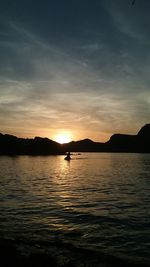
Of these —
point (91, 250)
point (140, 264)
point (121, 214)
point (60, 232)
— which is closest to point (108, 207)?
point (121, 214)

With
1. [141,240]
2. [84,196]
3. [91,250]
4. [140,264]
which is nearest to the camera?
[140,264]

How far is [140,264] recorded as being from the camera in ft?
52.0

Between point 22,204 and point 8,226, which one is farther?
point 22,204

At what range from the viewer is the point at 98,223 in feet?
80.9

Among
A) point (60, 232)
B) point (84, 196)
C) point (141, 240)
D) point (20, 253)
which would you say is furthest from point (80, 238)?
point (84, 196)

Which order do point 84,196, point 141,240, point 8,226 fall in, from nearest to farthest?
point 141,240, point 8,226, point 84,196

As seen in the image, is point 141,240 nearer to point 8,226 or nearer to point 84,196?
point 8,226

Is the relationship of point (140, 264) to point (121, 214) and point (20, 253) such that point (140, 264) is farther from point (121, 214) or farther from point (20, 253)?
point (121, 214)

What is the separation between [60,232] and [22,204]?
38.5ft

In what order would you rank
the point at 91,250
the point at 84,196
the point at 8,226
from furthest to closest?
the point at 84,196 < the point at 8,226 < the point at 91,250

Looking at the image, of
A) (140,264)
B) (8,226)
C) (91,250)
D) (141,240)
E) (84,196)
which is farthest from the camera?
(84,196)

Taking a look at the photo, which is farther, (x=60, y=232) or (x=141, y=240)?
(x=60, y=232)

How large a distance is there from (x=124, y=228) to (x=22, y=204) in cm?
1315

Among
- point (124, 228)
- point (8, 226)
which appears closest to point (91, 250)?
point (124, 228)
